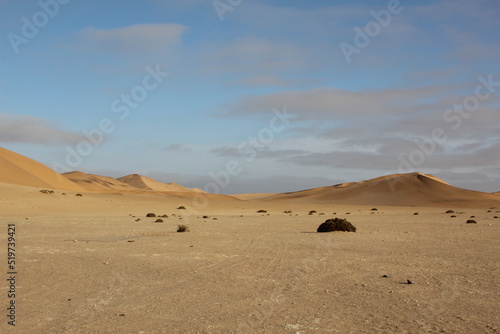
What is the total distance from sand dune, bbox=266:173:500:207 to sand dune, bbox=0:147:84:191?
170ft

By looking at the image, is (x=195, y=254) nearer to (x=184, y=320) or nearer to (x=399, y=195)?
(x=184, y=320)

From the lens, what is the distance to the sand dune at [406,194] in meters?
84.9

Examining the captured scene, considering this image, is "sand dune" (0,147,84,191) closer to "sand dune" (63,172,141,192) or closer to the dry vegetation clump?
"sand dune" (63,172,141,192)

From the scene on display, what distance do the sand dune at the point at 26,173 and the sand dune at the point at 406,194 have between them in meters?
51.9

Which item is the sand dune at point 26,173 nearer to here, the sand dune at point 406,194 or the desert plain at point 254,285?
the sand dune at point 406,194

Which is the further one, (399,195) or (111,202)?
(399,195)

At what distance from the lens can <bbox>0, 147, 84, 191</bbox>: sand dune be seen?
6995 centimetres

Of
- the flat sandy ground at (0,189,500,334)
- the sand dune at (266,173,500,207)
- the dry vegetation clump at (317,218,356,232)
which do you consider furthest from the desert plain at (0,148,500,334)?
the sand dune at (266,173,500,207)

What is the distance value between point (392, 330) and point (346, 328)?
2.03 feet

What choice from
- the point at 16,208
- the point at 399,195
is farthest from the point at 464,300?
the point at 399,195

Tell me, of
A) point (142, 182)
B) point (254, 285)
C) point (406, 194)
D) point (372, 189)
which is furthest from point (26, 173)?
point (142, 182)

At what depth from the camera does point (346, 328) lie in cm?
671

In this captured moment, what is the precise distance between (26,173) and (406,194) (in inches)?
2701

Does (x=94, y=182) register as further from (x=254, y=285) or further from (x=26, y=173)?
(x=254, y=285)
